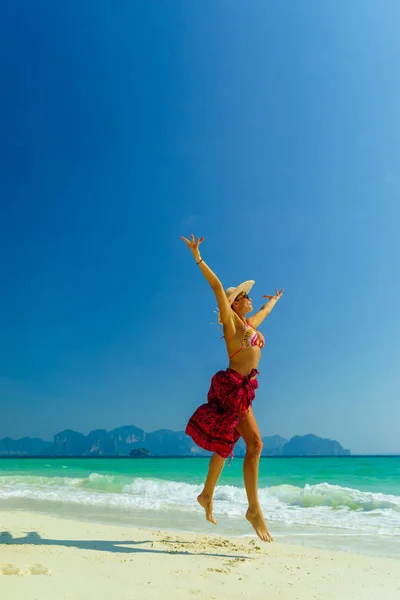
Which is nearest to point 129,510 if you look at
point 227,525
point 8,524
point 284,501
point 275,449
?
point 227,525

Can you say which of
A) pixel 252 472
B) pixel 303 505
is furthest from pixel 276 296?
pixel 303 505

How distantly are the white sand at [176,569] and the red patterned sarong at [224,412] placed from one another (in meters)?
0.85

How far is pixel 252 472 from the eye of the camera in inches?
163

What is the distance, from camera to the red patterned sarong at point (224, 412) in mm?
4227

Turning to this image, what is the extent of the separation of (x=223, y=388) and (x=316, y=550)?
1655 millimetres

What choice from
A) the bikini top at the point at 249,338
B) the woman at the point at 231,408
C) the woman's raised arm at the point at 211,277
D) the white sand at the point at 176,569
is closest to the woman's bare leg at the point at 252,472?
the woman at the point at 231,408

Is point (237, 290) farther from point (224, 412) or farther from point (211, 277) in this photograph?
point (224, 412)

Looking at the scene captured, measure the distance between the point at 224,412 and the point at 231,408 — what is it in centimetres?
9

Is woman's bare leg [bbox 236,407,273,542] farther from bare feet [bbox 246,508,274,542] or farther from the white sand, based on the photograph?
the white sand

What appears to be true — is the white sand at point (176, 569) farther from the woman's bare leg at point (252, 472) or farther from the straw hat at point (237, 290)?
the straw hat at point (237, 290)

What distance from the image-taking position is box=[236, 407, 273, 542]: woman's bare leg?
405cm

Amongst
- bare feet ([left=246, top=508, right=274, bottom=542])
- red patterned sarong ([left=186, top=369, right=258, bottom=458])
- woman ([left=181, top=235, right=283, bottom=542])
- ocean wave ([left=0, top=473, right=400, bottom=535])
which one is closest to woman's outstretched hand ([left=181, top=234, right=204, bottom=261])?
woman ([left=181, top=235, right=283, bottom=542])

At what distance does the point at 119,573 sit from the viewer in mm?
3078

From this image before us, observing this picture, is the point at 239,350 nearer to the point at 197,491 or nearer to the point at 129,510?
the point at 129,510
